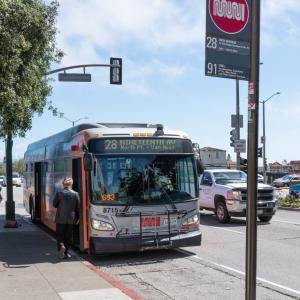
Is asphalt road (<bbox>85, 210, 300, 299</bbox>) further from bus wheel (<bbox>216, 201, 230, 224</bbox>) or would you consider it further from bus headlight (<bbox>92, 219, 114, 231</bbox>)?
bus wheel (<bbox>216, 201, 230, 224</bbox>)

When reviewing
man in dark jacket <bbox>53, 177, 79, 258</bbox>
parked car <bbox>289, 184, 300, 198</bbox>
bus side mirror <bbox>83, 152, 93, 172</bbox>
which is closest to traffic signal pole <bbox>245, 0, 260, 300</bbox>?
bus side mirror <bbox>83, 152, 93, 172</bbox>

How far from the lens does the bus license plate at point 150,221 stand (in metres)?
10.7

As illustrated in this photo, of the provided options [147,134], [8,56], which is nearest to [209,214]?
[147,134]

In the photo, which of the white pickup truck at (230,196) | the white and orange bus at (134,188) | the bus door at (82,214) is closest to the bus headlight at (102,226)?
the white and orange bus at (134,188)

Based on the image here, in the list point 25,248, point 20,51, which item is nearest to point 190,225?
point 25,248

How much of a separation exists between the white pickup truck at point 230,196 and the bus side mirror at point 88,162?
831 cm

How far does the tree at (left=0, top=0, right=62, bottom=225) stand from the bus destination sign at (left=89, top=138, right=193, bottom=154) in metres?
1.75

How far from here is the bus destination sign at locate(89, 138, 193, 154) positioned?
10.9 m

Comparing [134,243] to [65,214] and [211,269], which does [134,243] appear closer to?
[65,214]

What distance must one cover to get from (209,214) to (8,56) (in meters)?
13.7

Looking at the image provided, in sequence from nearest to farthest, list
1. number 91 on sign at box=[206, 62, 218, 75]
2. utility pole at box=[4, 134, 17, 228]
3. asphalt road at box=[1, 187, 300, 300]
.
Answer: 1. number 91 on sign at box=[206, 62, 218, 75]
2. asphalt road at box=[1, 187, 300, 300]
3. utility pole at box=[4, 134, 17, 228]

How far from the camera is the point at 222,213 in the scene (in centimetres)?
1836

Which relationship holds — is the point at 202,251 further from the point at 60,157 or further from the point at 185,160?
the point at 60,157

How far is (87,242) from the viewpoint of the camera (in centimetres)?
1080
